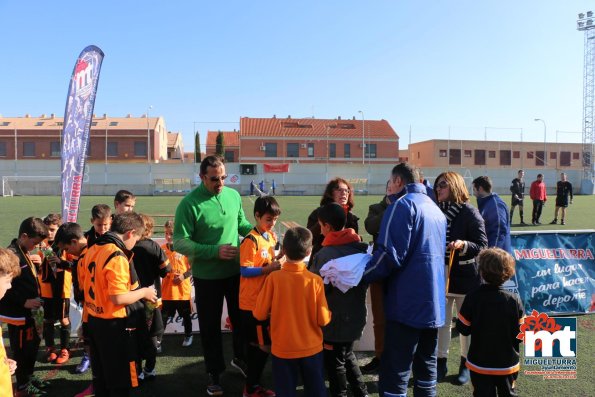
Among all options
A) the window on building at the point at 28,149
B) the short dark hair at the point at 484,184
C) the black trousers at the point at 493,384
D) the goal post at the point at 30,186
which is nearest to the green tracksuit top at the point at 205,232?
the black trousers at the point at 493,384

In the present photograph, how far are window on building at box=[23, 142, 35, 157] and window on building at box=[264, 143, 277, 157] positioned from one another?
28.6m

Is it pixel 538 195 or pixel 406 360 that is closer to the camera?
pixel 406 360

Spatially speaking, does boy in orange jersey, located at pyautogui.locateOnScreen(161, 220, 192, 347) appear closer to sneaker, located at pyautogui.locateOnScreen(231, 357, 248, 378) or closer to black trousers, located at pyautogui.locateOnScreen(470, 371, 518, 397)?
sneaker, located at pyautogui.locateOnScreen(231, 357, 248, 378)

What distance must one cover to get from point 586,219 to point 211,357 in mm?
18322

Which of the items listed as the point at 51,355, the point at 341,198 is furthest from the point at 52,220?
the point at 341,198

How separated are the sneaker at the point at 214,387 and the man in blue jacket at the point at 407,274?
1.48m

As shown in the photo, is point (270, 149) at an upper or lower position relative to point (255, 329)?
upper

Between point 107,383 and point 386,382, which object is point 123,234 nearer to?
point 107,383

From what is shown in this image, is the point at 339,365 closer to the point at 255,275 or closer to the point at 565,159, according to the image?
the point at 255,275

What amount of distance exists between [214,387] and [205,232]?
4.38 feet

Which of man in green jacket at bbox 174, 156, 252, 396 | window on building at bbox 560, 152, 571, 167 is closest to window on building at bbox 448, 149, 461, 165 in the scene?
window on building at bbox 560, 152, 571, 167

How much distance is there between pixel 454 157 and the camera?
59.8 m

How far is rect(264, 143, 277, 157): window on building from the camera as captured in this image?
58.9 meters

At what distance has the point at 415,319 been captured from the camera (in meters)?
3.01
